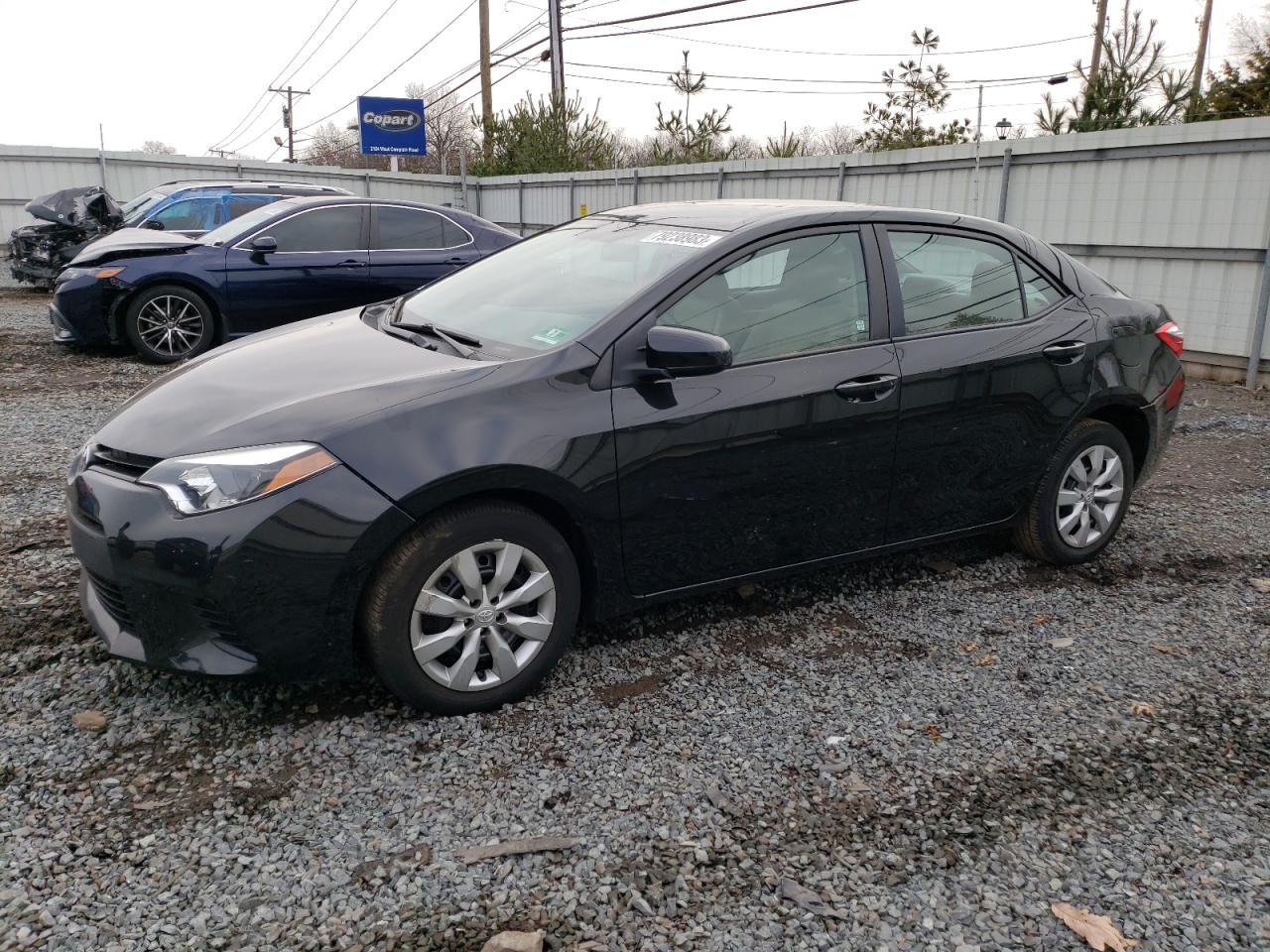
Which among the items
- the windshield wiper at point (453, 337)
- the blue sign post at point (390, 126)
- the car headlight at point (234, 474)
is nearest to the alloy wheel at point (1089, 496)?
the windshield wiper at point (453, 337)

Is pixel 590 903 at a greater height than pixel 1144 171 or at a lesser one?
lesser

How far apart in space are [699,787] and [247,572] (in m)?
1.46

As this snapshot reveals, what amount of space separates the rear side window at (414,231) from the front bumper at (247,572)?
741cm

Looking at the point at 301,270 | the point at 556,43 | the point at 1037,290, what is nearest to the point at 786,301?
the point at 1037,290

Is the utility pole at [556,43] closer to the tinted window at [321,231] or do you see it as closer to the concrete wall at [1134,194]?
the concrete wall at [1134,194]

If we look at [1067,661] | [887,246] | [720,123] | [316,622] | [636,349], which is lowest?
[1067,661]

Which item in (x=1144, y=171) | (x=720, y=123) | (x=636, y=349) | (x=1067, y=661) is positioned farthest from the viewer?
(x=720, y=123)

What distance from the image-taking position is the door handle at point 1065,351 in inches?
175

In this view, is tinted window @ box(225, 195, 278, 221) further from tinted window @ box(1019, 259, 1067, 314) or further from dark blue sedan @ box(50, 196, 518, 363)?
tinted window @ box(1019, 259, 1067, 314)

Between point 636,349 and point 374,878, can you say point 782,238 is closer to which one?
point 636,349

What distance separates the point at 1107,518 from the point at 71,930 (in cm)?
450

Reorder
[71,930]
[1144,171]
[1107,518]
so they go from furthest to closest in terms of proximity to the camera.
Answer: [1144,171] → [1107,518] → [71,930]

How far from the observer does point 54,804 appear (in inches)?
109

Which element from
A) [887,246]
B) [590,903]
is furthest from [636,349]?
[590,903]
